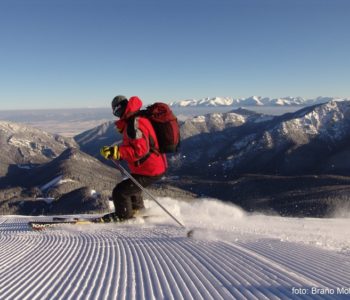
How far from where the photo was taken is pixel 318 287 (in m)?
5.41

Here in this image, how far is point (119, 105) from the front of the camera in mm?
10625

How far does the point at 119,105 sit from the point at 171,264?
15.4 feet

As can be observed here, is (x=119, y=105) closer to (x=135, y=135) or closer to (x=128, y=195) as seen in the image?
(x=135, y=135)

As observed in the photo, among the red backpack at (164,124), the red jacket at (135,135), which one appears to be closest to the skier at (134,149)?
the red jacket at (135,135)

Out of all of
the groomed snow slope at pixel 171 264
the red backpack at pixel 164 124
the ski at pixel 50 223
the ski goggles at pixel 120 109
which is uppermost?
the ski goggles at pixel 120 109

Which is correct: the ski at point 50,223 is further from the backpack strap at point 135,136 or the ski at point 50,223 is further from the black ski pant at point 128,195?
the backpack strap at point 135,136

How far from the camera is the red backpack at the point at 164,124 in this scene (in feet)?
34.9

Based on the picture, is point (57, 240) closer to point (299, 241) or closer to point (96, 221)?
point (96, 221)

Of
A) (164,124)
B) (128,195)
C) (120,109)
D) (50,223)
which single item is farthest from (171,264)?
(50,223)

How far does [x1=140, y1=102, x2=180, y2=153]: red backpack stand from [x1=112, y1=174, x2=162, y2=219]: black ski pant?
4.01 ft

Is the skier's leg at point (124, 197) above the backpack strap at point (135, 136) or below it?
Answer: below

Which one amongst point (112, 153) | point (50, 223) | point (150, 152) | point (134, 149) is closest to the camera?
point (112, 153)

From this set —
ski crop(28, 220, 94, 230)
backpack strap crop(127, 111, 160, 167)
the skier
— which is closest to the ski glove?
the skier

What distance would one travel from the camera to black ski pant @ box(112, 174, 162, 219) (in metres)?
11.8
